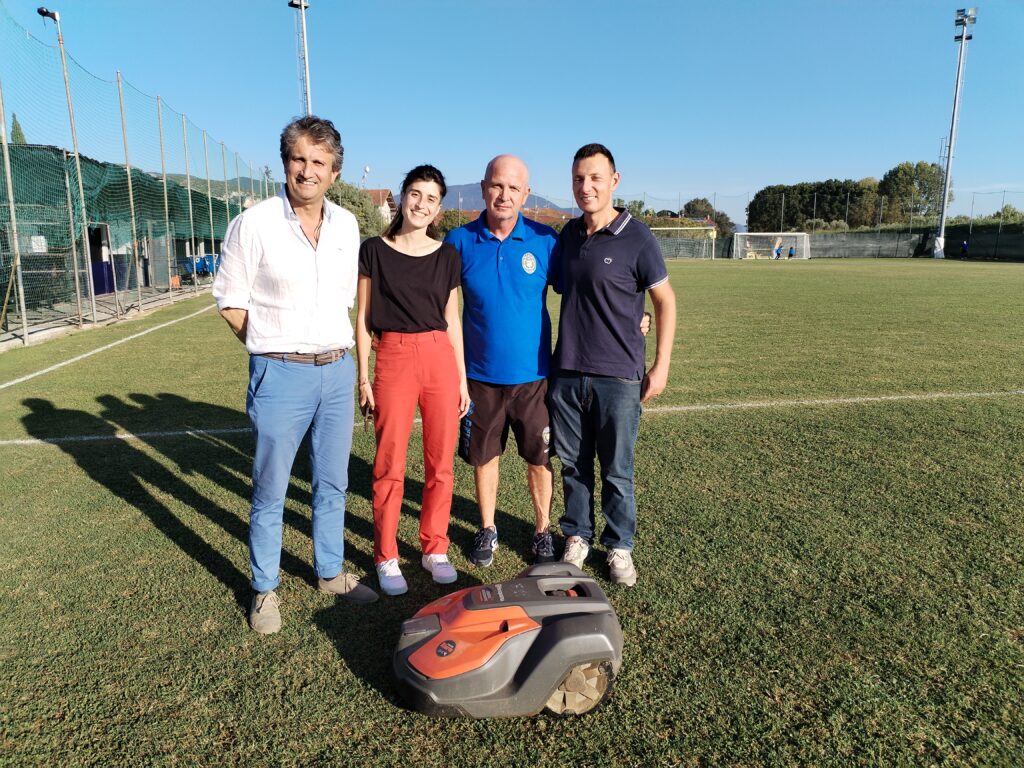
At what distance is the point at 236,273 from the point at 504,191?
118 centimetres

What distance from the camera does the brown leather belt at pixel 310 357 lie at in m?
2.67

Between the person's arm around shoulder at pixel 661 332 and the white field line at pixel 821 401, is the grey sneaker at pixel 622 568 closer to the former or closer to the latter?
the person's arm around shoulder at pixel 661 332

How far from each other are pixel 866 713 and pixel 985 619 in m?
0.93

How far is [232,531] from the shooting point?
12.2 feet

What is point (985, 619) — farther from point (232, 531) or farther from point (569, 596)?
point (232, 531)

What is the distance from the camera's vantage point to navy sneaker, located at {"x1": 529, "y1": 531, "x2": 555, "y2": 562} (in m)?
3.39

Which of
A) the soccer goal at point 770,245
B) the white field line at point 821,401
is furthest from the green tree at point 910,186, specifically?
the white field line at point 821,401

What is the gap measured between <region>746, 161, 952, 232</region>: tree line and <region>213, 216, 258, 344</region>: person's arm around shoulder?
246 feet

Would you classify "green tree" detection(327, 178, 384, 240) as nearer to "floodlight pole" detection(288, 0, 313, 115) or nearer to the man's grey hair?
"floodlight pole" detection(288, 0, 313, 115)

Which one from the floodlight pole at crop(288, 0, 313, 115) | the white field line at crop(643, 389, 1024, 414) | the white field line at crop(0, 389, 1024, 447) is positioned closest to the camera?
the white field line at crop(0, 389, 1024, 447)

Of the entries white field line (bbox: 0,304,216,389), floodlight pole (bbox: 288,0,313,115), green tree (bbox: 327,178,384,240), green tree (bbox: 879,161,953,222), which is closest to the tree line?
green tree (bbox: 879,161,953,222)

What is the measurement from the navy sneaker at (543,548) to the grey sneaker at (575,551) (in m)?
0.09

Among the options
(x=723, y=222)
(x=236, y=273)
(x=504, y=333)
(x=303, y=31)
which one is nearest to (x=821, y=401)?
(x=504, y=333)

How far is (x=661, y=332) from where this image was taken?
3.03 m
